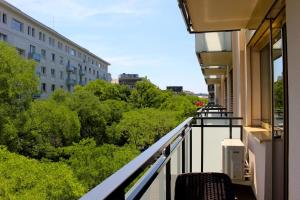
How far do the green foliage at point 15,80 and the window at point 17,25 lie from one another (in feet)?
63.5

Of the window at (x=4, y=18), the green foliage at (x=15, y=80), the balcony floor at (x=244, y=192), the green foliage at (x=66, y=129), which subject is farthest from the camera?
the window at (x=4, y=18)

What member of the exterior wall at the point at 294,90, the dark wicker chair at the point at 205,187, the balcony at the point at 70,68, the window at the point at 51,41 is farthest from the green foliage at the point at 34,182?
the balcony at the point at 70,68

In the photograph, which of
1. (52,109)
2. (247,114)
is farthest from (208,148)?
(52,109)

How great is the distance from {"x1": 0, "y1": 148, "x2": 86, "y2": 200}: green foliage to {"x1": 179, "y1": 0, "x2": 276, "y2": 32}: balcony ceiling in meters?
15.6

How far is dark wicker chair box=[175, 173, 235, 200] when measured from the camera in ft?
8.41

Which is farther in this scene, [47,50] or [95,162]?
[47,50]

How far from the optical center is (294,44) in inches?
116

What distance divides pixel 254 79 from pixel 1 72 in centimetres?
2601

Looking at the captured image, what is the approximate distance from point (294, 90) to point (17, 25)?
170 feet

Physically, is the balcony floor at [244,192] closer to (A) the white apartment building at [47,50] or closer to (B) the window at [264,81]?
(B) the window at [264,81]

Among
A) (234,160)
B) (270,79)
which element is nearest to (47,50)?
(234,160)

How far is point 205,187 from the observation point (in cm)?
261

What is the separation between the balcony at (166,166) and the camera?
1.37m

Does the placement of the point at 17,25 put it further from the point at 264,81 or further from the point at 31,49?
the point at 264,81
